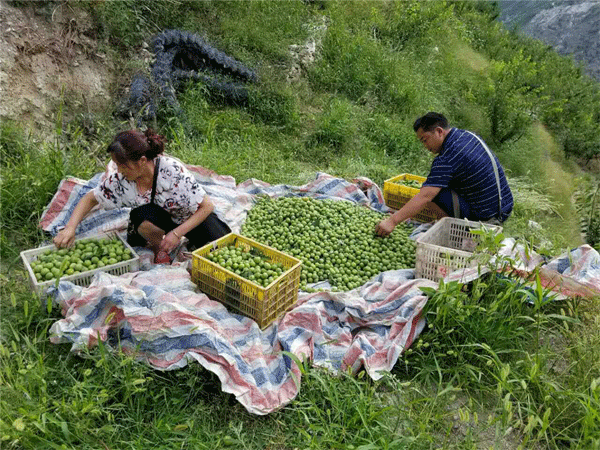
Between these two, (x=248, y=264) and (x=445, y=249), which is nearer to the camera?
(x=248, y=264)

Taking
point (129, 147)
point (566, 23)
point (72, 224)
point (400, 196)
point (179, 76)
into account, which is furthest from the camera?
point (566, 23)

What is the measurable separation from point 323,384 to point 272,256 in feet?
3.50

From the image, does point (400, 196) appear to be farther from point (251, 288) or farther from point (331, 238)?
point (251, 288)

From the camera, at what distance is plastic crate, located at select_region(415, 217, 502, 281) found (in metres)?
3.52

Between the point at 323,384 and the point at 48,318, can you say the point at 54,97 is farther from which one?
the point at 323,384

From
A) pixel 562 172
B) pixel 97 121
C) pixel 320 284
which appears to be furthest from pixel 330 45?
pixel 562 172

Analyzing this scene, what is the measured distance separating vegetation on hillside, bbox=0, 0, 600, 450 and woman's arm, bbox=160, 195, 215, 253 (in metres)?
0.83

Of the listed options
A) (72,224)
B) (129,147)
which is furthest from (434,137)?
(72,224)

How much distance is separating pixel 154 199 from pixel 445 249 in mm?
2131

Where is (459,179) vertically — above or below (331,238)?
Result: above

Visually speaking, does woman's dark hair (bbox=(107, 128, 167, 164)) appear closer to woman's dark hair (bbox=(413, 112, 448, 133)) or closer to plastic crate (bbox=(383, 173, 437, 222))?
woman's dark hair (bbox=(413, 112, 448, 133))

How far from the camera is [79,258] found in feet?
11.0

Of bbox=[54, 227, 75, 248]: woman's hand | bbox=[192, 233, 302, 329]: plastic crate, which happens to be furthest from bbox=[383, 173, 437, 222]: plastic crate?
bbox=[54, 227, 75, 248]: woman's hand

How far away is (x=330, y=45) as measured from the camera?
9273mm
